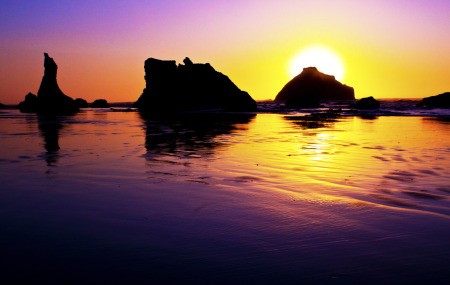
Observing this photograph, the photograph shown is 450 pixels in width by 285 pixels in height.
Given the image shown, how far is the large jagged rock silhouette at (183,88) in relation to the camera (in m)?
96.6

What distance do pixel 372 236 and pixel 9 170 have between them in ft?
32.1

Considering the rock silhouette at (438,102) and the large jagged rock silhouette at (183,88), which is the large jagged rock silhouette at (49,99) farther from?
the rock silhouette at (438,102)

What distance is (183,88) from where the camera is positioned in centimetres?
10044

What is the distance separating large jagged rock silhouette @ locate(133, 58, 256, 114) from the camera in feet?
317

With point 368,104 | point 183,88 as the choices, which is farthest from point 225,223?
point 183,88

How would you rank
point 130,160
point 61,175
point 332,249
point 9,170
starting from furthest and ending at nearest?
point 130,160 < point 9,170 < point 61,175 < point 332,249

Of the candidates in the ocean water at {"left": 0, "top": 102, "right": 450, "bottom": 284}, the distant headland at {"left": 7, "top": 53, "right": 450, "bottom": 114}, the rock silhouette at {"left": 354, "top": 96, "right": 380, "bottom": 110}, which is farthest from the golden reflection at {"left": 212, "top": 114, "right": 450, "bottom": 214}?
the distant headland at {"left": 7, "top": 53, "right": 450, "bottom": 114}

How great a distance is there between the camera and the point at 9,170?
34.6 feet

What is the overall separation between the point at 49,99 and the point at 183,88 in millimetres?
35296

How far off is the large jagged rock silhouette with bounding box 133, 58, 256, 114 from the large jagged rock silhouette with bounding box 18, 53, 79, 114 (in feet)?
61.9

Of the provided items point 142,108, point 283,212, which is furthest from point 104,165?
point 142,108

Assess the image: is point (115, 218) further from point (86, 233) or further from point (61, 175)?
point (61, 175)

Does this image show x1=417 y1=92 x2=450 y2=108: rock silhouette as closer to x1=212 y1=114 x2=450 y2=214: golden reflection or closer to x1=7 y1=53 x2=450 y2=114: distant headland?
x1=7 y1=53 x2=450 y2=114: distant headland

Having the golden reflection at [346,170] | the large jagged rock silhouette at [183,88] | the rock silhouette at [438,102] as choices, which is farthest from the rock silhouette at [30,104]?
the golden reflection at [346,170]
